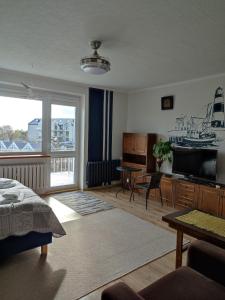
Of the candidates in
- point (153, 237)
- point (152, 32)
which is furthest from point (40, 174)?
point (152, 32)

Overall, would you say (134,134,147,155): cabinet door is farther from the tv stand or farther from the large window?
the large window

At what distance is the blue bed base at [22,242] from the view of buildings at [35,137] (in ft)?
8.78

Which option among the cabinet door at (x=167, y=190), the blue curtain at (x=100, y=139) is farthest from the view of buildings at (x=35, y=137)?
the cabinet door at (x=167, y=190)

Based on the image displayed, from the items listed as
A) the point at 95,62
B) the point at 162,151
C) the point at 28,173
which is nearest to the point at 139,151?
the point at 162,151

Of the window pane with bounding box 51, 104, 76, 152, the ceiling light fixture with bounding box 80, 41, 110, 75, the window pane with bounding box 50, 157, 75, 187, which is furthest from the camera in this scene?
the window pane with bounding box 50, 157, 75, 187

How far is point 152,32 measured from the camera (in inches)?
95.3

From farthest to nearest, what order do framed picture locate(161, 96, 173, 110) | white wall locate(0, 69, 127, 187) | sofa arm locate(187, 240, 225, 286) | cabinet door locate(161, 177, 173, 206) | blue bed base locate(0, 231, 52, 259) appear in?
framed picture locate(161, 96, 173, 110), cabinet door locate(161, 177, 173, 206), white wall locate(0, 69, 127, 187), blue bed base locate(0, 231, 52, 259), sofa arm locate(187, 240, 225, 286)

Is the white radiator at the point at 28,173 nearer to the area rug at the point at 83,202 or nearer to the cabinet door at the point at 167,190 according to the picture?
the area rug at the point at 83,202

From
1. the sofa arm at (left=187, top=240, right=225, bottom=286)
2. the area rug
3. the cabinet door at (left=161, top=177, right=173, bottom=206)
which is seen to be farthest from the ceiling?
the area rug

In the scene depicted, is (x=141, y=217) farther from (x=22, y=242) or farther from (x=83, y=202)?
(x=22, y=242)

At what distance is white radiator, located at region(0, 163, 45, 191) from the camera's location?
173 inches

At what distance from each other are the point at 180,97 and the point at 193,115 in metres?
0.52

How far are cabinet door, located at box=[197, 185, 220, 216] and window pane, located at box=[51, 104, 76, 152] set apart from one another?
10.1ft

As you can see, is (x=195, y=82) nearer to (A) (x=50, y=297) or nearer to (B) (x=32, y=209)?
(B) (x=32, y=209)
